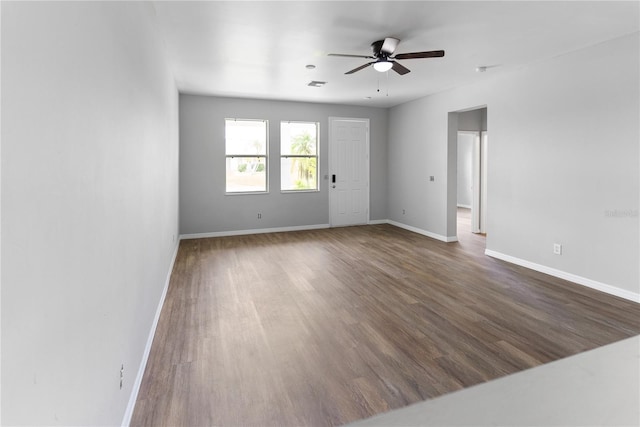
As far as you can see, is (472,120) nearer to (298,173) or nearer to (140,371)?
(298,173)

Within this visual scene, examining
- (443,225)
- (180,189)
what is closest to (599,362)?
(443,225)

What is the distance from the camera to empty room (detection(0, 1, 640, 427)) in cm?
80

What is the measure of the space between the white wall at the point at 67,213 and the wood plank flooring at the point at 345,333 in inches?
21.0

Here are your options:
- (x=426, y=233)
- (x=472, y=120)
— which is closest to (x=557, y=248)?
(x=426, y=233)

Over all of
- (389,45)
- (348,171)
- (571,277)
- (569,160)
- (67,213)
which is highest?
(389,45)

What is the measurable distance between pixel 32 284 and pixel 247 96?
6.02 meters

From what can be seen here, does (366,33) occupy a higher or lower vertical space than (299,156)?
higher

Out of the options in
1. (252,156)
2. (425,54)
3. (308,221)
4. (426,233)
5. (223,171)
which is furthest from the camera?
(308,221)

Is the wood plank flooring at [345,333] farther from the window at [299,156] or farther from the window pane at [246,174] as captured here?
the window at [299,156]

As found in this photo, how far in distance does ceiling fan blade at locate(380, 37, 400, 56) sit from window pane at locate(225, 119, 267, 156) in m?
3.66

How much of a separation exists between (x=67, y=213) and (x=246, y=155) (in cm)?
581

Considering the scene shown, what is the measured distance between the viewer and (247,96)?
249 inches

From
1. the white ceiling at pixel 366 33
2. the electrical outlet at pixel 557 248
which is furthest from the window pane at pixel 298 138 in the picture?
the electrical outlet at pixel 557 248

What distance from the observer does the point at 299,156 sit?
7074 mm
